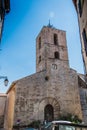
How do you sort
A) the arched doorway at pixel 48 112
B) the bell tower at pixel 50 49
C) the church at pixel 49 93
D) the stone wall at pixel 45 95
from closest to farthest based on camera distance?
1. the stone wall at pixel 45 95
2. the church at pixel 49 93
3. the arched doorway at pixel 48 112
4. the bell tower at pixel 50 49

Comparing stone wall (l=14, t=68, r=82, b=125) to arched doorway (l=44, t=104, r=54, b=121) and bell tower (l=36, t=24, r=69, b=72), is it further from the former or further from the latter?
bell tower (l=36, t=24, r=69, b=72)

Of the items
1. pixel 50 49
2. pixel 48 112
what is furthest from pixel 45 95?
pixel 50 49

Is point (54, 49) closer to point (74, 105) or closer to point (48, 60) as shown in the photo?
point (48, 60)

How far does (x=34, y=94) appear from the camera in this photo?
773 inches

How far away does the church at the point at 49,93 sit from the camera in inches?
732

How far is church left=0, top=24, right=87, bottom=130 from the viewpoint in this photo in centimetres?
1859

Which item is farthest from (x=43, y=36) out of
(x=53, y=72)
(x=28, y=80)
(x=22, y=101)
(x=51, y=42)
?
(x=22, y=101)

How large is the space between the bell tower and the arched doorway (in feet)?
15.4

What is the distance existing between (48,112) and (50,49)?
8350 mm

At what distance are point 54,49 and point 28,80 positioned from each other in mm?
6160

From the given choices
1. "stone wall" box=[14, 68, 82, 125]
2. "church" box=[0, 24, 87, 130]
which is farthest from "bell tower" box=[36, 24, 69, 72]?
"stone wall" box=[14, 68, 82, 125]

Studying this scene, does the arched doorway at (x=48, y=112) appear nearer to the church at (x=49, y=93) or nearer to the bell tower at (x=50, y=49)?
the church at (x=49, y=93)

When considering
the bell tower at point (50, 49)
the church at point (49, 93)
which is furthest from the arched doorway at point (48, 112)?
the bell tower at point (50, 49)

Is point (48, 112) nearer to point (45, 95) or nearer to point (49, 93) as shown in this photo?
point (45, 95)
